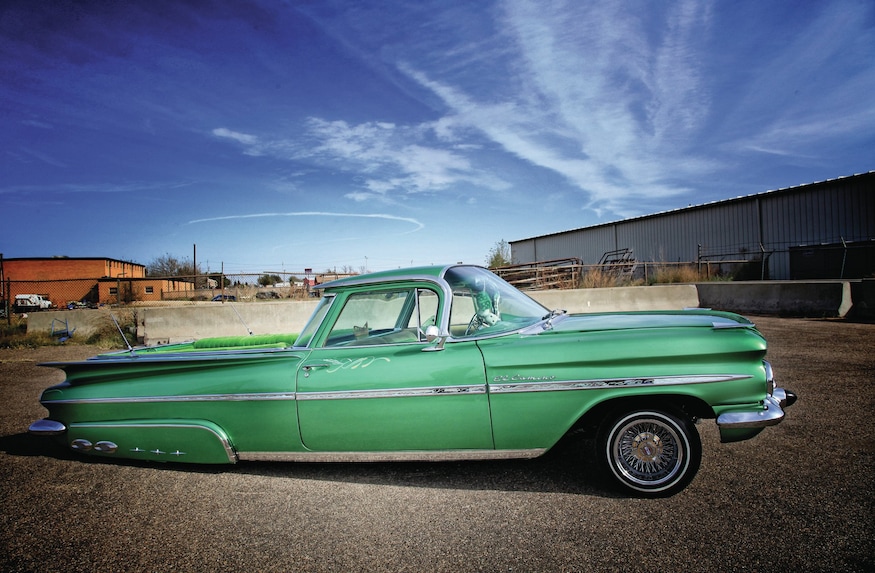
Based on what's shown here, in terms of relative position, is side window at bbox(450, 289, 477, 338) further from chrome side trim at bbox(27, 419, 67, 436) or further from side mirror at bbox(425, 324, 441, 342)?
chrome side trim at bbox(27, 419, 67, 436)

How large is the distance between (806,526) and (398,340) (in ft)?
8.33

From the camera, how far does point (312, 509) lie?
2783mm

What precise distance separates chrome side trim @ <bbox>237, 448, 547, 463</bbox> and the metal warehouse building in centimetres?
1806

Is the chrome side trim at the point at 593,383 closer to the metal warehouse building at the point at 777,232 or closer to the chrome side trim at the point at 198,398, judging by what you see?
the chrome side trim at the point at 198,398

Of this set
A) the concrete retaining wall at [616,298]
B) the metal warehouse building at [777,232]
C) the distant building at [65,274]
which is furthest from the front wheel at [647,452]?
Result: the distant building at [65,274]

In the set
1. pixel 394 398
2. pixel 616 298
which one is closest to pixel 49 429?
pixel 394 398

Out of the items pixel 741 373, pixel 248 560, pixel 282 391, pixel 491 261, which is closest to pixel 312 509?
pixel 248 560

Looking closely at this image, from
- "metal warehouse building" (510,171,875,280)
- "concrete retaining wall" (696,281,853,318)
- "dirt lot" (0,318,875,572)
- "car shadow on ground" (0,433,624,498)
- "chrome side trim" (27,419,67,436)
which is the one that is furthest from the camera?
"metal warehouse building" (510,171,875,280)

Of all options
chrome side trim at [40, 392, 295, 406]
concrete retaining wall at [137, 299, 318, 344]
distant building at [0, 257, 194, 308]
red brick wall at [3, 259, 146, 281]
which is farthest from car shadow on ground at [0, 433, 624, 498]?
red brick wall at [3, 259, 146, 281]

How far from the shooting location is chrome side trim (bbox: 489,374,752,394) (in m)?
2.66

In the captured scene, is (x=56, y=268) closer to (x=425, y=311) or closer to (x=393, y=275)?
(x=393, y=275)

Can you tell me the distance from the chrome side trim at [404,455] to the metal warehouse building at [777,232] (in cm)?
1806

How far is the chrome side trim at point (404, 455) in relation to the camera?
287cm

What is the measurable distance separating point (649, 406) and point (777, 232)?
26.9m
